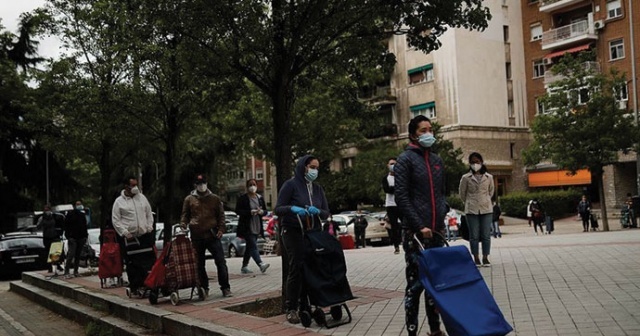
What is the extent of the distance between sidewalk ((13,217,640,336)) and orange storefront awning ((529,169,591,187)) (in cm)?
3190

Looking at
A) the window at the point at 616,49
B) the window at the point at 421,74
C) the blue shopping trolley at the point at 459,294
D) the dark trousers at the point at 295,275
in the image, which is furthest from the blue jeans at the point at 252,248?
the window at the point at 616,49

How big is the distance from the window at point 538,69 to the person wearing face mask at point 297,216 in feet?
144

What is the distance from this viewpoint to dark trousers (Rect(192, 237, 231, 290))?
9617 millimetres

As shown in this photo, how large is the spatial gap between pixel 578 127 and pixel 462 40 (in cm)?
1887

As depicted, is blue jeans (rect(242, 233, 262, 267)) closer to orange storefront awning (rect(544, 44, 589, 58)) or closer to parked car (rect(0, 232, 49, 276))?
parked car (rect(0, 232, 49, 276))

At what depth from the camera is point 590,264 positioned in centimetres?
1045

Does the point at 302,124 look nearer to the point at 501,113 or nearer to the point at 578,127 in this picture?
the point at 578,127

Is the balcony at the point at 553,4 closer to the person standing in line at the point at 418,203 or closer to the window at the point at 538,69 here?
the window at the point at 538,69

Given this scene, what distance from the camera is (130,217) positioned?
430 inches

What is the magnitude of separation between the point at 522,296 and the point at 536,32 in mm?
44202

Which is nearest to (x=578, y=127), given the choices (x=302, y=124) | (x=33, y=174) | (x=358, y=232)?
(x=358, y=232)

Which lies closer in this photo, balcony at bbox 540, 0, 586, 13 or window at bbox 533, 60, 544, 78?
balcony at bbox 540, 0, 586, 13

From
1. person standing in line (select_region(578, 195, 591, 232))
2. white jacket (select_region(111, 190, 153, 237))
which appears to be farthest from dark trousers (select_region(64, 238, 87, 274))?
person standing in line (select_region(578, 195, 591, 232))

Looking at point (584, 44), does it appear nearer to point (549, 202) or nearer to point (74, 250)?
point (549, 202)
